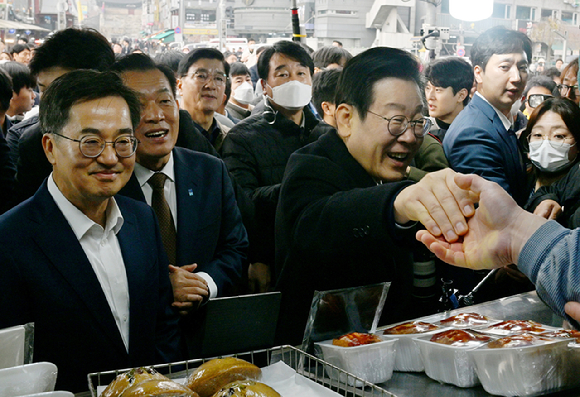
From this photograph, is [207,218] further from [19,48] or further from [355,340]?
[19,48]

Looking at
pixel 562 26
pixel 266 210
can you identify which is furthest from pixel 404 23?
pixel 266 210

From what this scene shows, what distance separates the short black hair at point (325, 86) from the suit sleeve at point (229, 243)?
136 centimetres

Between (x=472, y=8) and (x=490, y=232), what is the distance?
174 inches

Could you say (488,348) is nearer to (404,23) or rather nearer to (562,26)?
(404,23)

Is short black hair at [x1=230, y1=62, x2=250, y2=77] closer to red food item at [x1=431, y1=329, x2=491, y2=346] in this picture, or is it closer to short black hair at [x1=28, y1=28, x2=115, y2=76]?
short black hair at [x1=28, y1=28, x2=115, y2=76]

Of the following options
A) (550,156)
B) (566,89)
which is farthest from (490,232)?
(566,89)

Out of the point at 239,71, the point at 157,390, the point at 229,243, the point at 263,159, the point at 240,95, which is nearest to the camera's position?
the point at 157,390

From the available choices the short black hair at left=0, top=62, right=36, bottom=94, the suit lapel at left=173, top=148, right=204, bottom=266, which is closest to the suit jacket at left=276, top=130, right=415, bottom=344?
the suit lapel at left=173, top=148, right=204, bottom=266

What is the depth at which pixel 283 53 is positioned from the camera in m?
3.64

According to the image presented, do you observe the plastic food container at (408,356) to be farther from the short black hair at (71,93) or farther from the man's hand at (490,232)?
the short black hair at (71,93)

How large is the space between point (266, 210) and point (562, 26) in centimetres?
1161

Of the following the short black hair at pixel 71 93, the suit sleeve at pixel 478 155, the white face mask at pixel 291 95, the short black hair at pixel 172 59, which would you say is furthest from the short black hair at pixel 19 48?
the short black hair at pixel 71 93

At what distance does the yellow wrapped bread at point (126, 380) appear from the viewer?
3.44ft

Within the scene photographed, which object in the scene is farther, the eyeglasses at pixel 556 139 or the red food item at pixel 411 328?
the eyeglasses at pixel 556 139
